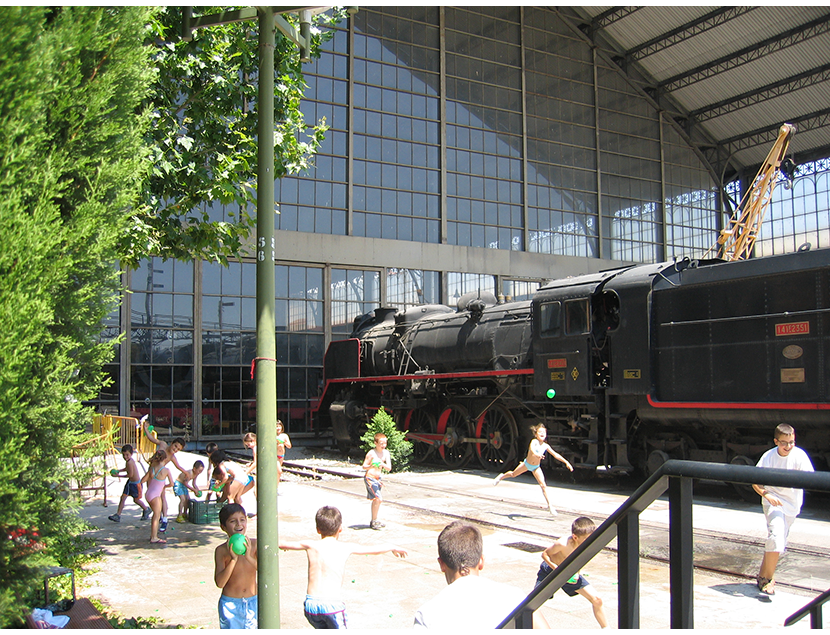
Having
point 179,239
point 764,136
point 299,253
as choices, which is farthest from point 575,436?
point 764,136

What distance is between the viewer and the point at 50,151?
11.1 ft

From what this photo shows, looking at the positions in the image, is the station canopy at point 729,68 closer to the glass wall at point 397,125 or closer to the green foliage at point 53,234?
the glass wall at point 397,125

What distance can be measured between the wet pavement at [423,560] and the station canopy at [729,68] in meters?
25.4

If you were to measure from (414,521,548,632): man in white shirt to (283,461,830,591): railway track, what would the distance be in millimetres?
583

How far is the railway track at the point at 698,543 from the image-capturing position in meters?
3.47

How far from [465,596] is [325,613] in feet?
5.83

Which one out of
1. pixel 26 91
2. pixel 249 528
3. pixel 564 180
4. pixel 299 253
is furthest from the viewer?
pixel 564 180

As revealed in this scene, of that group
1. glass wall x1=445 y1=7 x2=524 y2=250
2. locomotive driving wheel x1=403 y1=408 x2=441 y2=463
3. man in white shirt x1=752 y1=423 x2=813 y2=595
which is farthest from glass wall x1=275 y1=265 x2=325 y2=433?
man in white shirt x1=752 y1=423 x2=813 y2=595

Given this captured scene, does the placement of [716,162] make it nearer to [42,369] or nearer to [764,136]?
[764,136]

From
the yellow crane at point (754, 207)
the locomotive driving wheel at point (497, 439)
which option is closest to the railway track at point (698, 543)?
the locomotive driving wheel at point (497, 439)

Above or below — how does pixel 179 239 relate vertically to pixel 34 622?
above

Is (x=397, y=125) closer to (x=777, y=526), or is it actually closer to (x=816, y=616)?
(x=777, y=526)

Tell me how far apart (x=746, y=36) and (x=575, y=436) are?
24.9m

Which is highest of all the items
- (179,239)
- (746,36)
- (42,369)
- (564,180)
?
(746,36)
